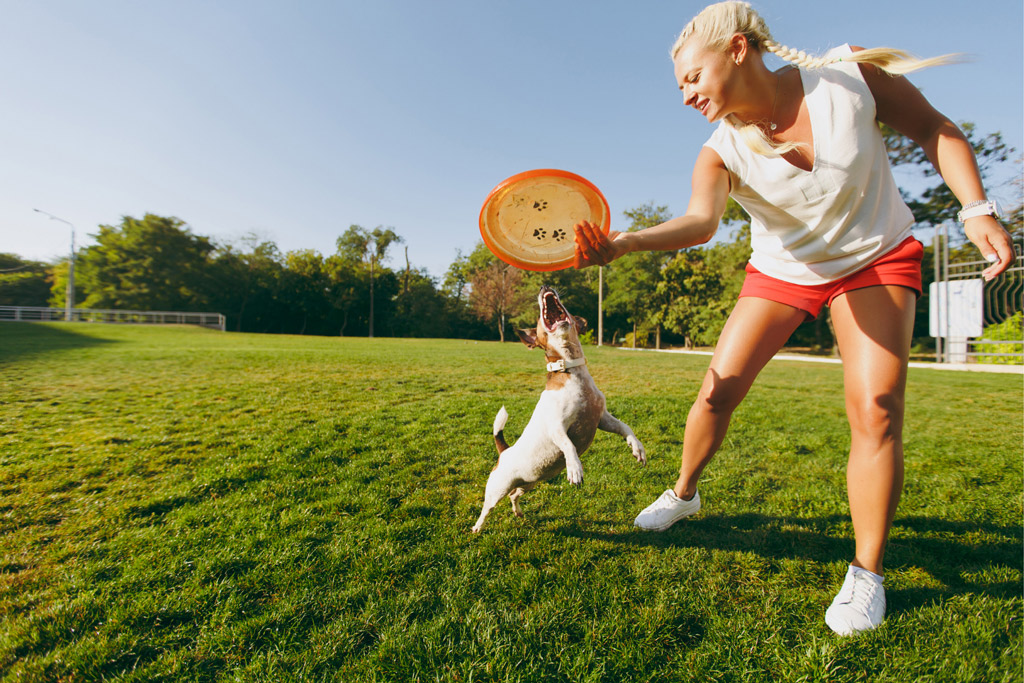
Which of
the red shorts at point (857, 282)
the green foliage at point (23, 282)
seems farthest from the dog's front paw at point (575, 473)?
the green foliage at point (23, 282)

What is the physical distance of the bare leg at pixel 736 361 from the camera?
211cm

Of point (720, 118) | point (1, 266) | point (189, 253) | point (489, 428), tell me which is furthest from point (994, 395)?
point (1, 266)

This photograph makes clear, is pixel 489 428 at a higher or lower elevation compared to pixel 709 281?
lower

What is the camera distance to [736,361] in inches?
85.1

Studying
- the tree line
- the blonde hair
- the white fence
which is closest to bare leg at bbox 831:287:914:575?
the blonde hair

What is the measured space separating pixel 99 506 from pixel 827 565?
165 inches

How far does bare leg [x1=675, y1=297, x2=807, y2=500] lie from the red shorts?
5 centimetres

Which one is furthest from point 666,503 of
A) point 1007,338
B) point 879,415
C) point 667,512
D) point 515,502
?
point 1007,338

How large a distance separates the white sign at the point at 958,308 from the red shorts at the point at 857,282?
18.7 metres

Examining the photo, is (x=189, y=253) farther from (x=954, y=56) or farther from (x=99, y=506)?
(x=954, y=56)

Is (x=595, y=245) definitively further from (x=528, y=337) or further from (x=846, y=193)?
(x=846, y=193)

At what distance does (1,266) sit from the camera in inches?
1948

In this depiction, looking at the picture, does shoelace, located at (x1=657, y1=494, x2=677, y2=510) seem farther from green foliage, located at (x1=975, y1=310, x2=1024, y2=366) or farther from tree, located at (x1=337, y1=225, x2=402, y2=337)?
tree, located at (x1=337, y1=225, x2=402, y2=337)

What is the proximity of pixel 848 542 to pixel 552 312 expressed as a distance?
2.33 m
